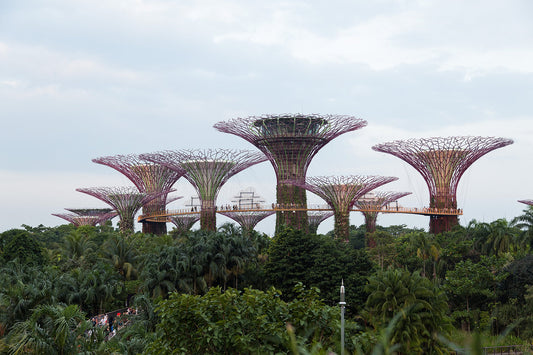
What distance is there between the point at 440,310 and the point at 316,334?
1041 cm

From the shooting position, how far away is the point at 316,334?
13297mm

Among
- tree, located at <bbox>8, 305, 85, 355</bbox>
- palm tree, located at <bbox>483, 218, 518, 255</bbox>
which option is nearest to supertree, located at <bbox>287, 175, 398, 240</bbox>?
palm tree, located at <bbox>483, 218, 518, 255</bbox>

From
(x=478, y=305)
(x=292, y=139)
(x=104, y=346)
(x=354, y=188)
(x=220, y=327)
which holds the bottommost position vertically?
(x=478, y=305)

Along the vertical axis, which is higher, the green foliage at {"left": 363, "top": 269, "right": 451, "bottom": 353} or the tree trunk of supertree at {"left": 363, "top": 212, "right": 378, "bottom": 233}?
the tree trunk of supertree at {"left": 363, "top": 212, "right": 378, "bottom": 233}

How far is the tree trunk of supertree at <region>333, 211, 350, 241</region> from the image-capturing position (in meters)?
55.1

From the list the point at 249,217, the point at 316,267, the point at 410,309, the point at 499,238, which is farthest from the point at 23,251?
the point at 249,217

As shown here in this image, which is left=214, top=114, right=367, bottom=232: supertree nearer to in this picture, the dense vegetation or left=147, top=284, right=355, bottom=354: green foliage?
the dense vegetation

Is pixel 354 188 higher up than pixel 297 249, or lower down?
higher up

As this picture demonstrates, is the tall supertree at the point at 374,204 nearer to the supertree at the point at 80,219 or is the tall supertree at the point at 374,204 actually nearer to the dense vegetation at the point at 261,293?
the dense vegetation at the point at 261,293

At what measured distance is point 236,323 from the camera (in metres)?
12.7

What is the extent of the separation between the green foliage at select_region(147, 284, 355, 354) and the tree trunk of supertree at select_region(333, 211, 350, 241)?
137ft

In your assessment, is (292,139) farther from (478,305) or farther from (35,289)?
(35,289)

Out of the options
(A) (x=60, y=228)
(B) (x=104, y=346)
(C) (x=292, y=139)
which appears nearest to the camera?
(B) (x=104, y=346)

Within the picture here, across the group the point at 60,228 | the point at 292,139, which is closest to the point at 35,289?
the point at 292,139
